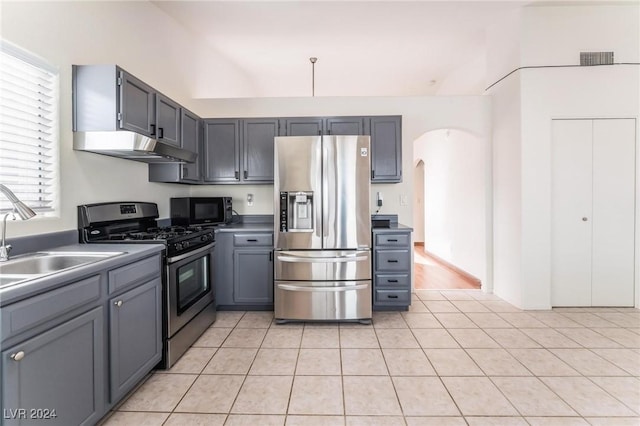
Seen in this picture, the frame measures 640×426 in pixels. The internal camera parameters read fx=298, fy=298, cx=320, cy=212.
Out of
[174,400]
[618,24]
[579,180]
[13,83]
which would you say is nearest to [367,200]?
[174,400]

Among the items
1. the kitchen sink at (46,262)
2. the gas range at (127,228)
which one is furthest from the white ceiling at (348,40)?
the kitchen sink at (46,262)

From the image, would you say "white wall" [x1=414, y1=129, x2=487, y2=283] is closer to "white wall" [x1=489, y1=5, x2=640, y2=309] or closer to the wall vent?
"white wall" [x1=489, y1=5, x2=640, y2=309]

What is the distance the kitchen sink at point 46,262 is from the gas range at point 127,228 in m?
0.37

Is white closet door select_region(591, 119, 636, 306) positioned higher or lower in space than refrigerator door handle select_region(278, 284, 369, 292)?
higher

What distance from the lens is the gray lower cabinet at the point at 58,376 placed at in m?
1.13

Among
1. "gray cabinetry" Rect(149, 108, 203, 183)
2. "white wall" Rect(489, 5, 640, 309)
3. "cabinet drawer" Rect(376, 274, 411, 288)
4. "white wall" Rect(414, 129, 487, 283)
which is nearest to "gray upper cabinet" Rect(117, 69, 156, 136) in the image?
"gray cabinetry" Rect(149, 108, 203, 183)

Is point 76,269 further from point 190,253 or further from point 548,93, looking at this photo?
point 548,93

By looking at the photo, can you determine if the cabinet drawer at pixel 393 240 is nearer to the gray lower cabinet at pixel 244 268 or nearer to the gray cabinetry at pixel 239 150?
the gray lower cabinet at pixel 244 268

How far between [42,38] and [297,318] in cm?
291

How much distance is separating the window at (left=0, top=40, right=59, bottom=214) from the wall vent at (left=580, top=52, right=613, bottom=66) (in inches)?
193

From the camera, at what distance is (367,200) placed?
3035 millimetres

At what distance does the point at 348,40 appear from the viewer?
3893mm

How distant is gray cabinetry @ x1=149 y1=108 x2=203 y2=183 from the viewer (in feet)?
10.0

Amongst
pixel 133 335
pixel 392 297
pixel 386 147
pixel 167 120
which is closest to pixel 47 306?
Result: pixel 133 335
